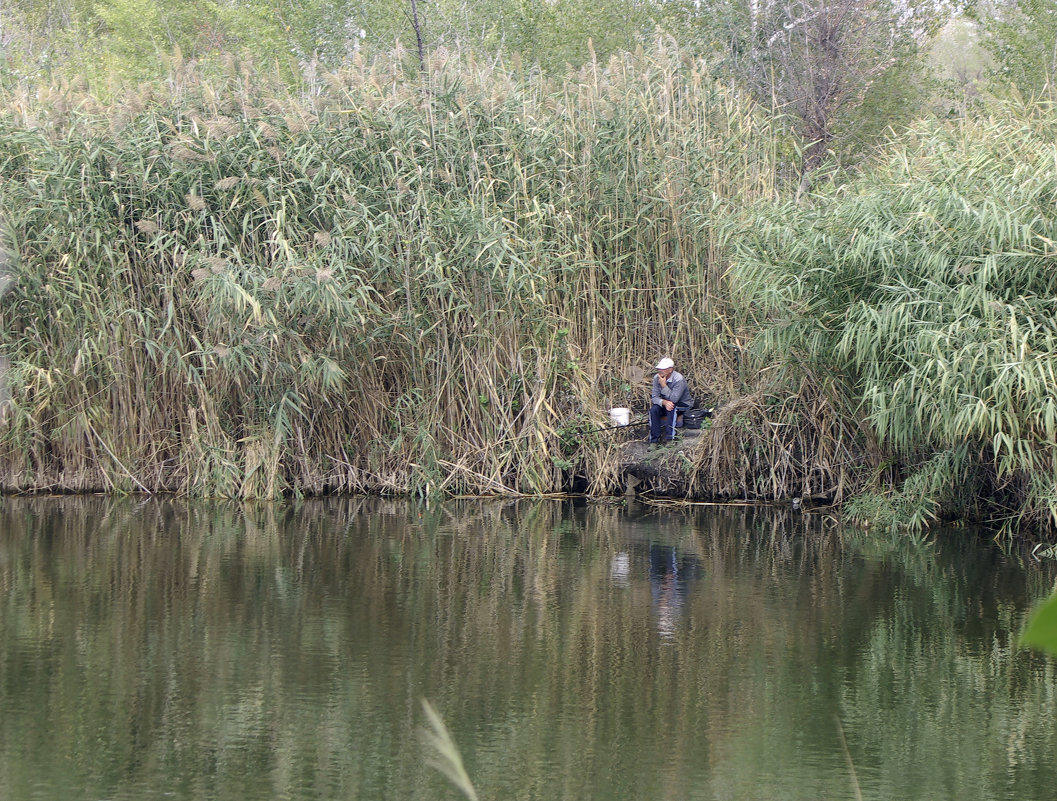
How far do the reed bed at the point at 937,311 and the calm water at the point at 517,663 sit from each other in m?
0.71

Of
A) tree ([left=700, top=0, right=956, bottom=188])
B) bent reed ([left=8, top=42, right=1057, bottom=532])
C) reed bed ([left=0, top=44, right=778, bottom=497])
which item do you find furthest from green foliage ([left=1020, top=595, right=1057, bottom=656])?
tree ([left=700, top=0, right=956, bottom=188])

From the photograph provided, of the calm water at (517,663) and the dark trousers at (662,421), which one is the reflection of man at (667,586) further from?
the dark trousers at (662,421)

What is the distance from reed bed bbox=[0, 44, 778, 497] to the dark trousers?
1.31ft

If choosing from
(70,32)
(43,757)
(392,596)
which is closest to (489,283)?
(392,596)

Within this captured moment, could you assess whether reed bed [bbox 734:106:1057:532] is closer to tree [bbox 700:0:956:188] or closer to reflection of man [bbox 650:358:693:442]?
reflection of man [bbox 650:358:693:442]

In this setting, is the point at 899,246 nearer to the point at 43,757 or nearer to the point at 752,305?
the point at 752,305

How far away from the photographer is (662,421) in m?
9.99

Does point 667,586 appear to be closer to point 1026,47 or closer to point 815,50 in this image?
point 815,50

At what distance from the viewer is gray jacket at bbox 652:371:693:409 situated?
32.3ft

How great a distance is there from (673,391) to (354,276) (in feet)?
9.44

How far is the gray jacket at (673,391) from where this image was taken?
32.3 ft

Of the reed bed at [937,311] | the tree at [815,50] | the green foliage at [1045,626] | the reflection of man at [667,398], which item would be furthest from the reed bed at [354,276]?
the green foliage at [1045,626]

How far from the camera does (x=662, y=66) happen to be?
1042 cm

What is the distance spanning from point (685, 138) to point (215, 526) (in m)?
5.20
